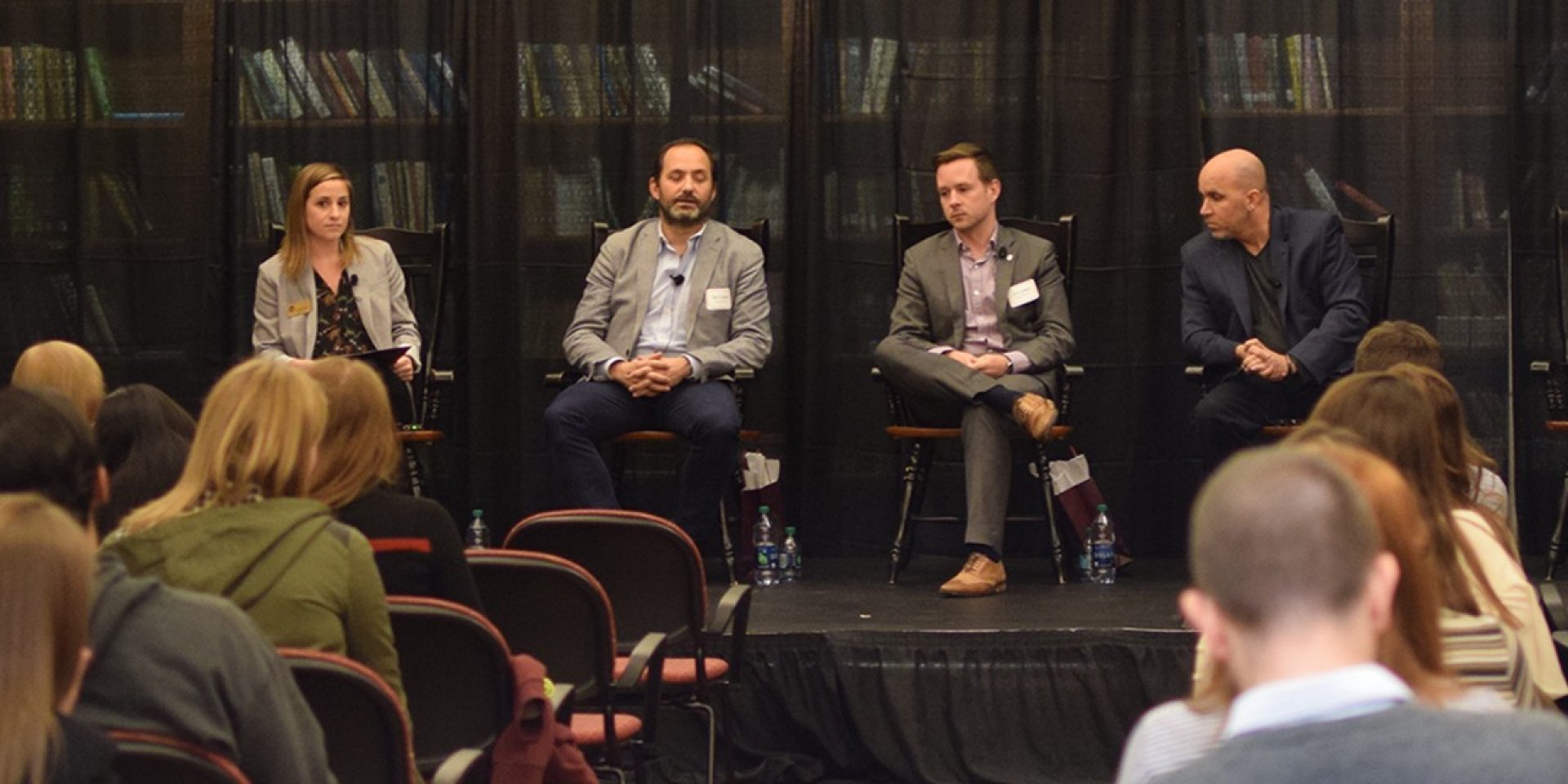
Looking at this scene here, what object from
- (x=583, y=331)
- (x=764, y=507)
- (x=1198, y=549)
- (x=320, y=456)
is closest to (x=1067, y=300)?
(x=764, y=507)

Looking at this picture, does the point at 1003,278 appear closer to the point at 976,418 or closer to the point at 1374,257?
the point at 976,418

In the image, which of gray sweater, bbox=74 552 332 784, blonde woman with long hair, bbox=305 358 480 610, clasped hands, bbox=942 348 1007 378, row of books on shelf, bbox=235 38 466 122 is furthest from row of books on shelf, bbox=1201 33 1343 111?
gray sweater, bbox=74 552 332 784

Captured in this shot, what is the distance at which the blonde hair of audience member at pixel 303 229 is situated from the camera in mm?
5734

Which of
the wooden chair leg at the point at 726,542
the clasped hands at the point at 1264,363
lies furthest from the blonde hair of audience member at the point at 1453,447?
the wooden chair leg at the point at 726,542

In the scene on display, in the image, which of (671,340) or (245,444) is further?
(671,340)

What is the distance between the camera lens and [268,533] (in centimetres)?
246

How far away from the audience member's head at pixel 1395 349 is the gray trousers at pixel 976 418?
1.43 m

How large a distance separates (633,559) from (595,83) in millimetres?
2828

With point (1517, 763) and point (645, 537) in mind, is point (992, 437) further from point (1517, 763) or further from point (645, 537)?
point (1517, 763)

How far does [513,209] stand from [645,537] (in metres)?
2.76

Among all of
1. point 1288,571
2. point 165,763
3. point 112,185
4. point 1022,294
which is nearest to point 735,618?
point 1022,294

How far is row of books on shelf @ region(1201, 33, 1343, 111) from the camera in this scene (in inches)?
236

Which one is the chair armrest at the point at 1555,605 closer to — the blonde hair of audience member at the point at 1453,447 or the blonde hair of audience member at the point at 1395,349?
the blonde hair of audience member at the point at 1395,349

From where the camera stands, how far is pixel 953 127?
20.1ft
